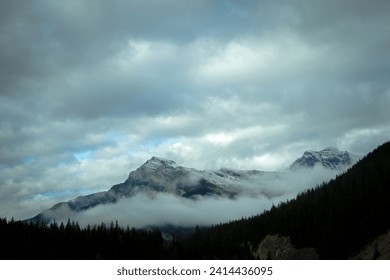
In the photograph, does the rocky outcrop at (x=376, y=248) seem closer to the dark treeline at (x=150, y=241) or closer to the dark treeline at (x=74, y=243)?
the dark treeline at (x=150, y=241)

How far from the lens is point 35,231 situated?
6983 inches

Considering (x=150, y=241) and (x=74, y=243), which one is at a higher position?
(x=74, y=243)

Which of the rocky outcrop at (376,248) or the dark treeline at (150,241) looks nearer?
the rocky outcrop at (376,248)

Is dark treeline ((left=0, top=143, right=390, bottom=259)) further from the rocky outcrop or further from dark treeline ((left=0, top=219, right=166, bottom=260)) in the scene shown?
the rocky outcrop

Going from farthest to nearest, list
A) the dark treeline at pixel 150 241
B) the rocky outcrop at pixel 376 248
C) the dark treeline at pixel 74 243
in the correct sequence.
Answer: the dark treeline at pixel 150 241
the dark treeline at pixel 74 243
the rocky outcrop at pixel 376 248

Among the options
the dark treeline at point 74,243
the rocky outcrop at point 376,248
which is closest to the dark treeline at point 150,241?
the dark treeline at point 74,243

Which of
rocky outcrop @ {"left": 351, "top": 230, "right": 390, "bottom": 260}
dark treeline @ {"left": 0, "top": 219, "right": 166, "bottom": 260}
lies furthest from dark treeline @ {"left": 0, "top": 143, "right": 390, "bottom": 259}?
rocky outcrop @ {"left": 351, "top": 230, "right": 390, "bottom": 260}

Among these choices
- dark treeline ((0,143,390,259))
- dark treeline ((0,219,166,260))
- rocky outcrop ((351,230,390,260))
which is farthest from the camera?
dark treeline ((0,143,390,259))

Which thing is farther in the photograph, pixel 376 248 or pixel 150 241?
pixel 150 241

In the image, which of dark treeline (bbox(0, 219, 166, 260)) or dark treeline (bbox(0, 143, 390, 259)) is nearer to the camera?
dark treeline (bbox(0, 219, 166, 260))

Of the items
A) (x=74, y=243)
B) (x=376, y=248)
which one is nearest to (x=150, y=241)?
(x=74, y=243)

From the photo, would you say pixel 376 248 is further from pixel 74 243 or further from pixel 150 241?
pixel 74 243

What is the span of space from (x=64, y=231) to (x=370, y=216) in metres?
126
